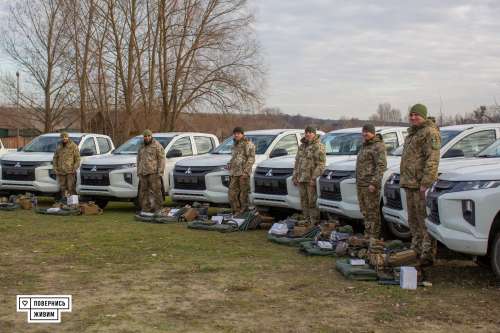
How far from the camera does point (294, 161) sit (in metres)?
12.0

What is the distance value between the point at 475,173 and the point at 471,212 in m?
0.44

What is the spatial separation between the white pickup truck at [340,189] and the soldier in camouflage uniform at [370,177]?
0.53 m

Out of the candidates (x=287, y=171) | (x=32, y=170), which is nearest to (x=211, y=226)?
(x=287, y=171)

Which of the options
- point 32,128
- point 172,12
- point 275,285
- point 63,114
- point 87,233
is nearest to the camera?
point 275,285

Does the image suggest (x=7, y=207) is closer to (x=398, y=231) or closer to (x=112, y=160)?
(x=112, y=160)

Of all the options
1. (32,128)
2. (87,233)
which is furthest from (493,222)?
(32,128)

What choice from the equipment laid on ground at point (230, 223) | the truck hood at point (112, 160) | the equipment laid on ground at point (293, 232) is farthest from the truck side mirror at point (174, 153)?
the equipment laid on ground at point (293, 232)

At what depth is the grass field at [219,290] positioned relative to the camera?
5516mm

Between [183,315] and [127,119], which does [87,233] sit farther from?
[127,119]

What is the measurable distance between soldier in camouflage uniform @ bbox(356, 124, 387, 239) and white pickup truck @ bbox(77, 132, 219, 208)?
20.6ft

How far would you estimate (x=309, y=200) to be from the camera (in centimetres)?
1115

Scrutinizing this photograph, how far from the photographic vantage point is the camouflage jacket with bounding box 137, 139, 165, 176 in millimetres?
13562

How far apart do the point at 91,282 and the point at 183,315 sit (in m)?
1.73

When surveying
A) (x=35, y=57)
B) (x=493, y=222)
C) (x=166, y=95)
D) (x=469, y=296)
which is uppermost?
(x=35, y=57)
